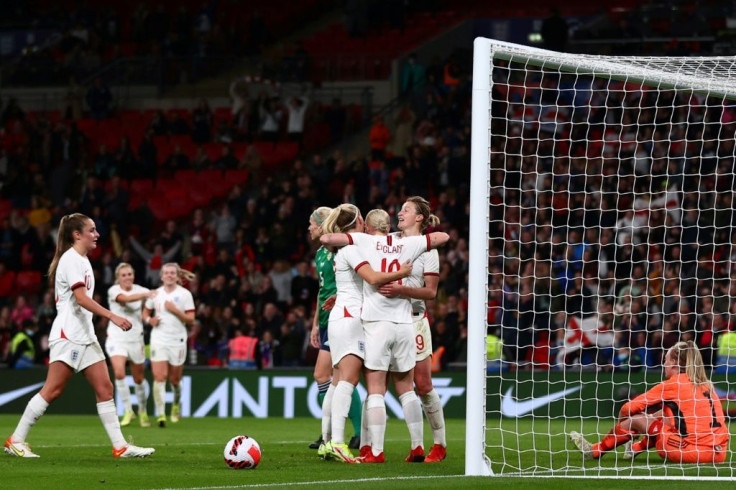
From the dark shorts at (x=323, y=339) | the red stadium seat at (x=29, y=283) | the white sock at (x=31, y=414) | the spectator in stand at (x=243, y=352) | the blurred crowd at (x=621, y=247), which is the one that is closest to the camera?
the white sock at (x=31, y=414)

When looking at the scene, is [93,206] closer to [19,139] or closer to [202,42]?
[19,139]

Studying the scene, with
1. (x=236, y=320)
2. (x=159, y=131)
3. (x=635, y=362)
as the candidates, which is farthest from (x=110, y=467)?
(x=159, y=131)

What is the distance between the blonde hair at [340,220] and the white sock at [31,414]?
9.67ft

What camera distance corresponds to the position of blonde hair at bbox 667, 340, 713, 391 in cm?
1114

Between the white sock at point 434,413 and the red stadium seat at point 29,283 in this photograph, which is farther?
Result: the red stadium seat at point 29,283

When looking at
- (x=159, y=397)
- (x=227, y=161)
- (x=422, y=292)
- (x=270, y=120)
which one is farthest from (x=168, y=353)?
Result: (x=270, y=120)

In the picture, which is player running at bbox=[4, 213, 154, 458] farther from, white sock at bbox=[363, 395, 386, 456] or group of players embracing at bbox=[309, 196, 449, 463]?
white sock at bbox=[363, 395, 386, 456]

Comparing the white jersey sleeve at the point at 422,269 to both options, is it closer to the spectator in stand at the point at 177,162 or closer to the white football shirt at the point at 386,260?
the white football shirt at the point at 386,260

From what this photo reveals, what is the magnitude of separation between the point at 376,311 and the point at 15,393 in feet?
40.1

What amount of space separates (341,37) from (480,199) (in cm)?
2286

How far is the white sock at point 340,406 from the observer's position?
10.5 meters

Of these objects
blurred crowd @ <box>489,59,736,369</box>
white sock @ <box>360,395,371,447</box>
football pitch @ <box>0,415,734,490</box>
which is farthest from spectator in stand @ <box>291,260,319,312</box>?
white sock @ <box>360,395,371,447</box>

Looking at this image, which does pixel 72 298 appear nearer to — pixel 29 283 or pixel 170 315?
pixel 170 315

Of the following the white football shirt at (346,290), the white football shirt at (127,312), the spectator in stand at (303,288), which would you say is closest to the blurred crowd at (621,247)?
the spectator in stand at (303,288)
